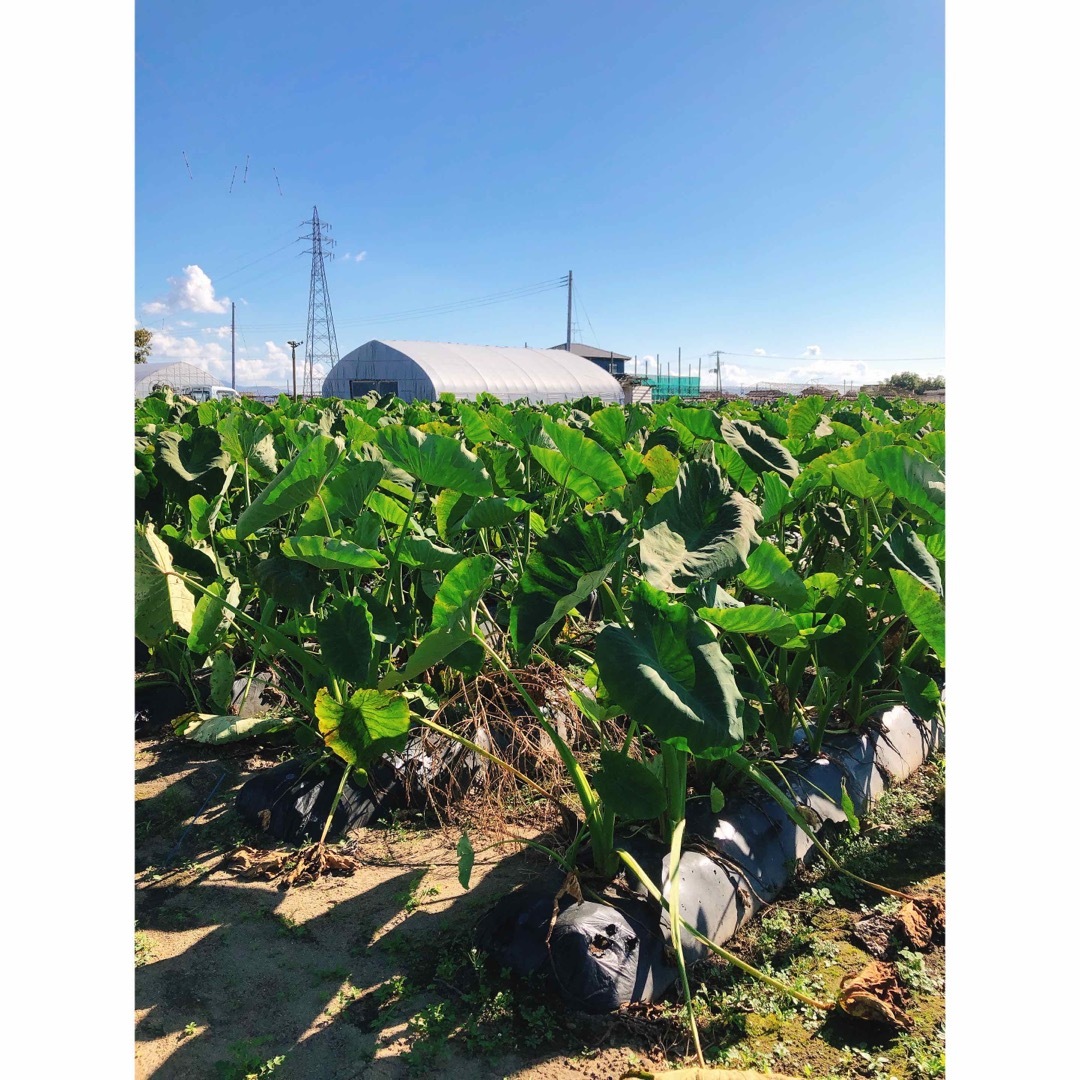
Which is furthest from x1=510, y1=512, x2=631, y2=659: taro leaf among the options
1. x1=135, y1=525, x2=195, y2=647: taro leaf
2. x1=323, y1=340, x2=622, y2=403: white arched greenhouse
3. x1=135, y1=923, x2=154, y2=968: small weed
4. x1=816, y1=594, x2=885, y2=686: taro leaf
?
x1=323, y1=340, x2=622, y2=403: white arched greenhouse

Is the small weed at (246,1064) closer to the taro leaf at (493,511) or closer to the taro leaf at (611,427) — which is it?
the taro leaf at (493,511)

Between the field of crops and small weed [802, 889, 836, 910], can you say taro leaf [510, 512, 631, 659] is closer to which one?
the field of crops

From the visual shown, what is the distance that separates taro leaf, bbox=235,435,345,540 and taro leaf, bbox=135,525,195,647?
190mm

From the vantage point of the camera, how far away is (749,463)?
7.48 feet

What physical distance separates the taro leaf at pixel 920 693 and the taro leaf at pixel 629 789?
660mm

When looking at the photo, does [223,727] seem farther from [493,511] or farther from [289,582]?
[493,511]

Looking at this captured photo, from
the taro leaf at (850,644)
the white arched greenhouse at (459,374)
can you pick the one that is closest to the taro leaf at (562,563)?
the taro leaf at (850,644)

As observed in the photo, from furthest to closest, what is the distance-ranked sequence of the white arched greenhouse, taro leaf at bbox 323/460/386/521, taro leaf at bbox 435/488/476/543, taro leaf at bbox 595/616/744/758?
the white arched greenhouse < taro leaf at bbox 435/488/476/543 < taro leaf at bbox 323/460/386/521 < taro leaf at bbox 595/616/744/758

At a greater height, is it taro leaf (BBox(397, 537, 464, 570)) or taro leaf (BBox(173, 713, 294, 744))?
taro leaf (BBox(397, 537, 464, 570))

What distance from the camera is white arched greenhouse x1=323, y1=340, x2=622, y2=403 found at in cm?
2483

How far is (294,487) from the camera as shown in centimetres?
184

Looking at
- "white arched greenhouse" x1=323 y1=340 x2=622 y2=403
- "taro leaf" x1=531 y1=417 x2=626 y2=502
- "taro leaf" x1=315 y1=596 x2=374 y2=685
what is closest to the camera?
"taro leaf" x1=315 y1=596 x2=374 y2=685

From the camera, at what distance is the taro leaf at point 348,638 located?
1755mm
